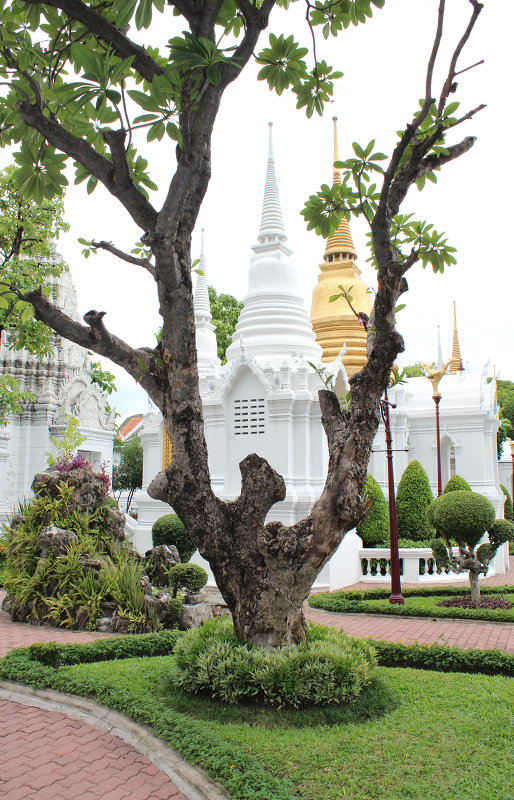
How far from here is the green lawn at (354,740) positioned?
3814 millimetres

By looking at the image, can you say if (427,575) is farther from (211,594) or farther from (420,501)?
(211,594)

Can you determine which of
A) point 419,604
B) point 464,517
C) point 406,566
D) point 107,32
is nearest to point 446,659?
point 464,517

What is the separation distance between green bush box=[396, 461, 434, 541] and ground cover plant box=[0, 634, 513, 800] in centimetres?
1123

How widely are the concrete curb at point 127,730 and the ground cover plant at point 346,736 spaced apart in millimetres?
66

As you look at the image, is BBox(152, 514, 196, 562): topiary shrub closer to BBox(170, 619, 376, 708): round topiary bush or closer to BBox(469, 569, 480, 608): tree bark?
→ BBox(469, 569, 480, 608): tree bark

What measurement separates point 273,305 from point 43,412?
7.53m

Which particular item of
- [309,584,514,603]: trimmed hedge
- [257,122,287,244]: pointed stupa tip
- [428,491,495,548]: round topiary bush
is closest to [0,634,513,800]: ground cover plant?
[428,491,495,548]: round topiary bush

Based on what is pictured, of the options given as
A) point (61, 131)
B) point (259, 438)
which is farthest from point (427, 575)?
point (61, 131)

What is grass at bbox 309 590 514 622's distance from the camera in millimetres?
10281

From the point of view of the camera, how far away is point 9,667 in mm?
6438

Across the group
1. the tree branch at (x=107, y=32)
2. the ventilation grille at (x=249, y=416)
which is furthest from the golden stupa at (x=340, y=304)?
the tree branch at (x=107, y=32)

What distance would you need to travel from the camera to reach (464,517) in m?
10.9

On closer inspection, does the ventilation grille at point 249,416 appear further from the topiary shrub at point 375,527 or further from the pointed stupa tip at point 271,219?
the pointed stupa tip at point 271,219

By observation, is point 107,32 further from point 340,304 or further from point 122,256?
point 340,304
